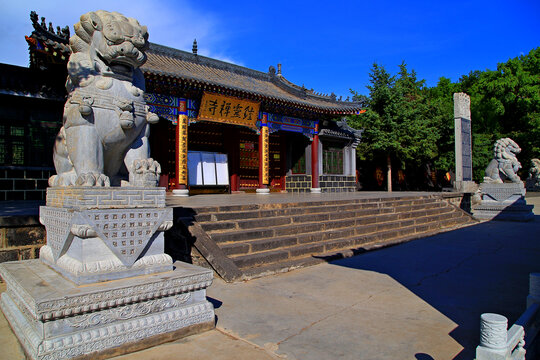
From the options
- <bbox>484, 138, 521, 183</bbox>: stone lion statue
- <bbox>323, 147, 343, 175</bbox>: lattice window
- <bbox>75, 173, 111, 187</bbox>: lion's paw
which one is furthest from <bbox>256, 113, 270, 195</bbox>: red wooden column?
<bbox>75, 173, 111, 187</bbox>: lion's paw

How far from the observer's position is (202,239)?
4.41 metres

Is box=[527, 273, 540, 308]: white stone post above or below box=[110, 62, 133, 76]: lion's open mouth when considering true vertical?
below

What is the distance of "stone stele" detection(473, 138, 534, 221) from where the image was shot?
1075 cm

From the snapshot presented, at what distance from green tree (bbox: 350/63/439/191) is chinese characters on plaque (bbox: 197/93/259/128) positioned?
8.02 m

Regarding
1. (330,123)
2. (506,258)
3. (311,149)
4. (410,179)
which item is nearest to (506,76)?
(410,179)

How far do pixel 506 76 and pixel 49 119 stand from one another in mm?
27183

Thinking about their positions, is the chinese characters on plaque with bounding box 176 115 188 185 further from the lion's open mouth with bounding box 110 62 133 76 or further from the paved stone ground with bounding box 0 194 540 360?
the lion's open mouth with bounding box 110 62 133 76

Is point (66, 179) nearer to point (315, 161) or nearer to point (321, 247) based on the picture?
point (321, 247)

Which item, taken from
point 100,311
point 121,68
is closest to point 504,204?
point 121,68

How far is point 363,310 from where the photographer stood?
302cm

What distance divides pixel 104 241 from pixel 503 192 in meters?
12.2

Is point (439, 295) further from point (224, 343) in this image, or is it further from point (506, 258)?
point (506, 258)

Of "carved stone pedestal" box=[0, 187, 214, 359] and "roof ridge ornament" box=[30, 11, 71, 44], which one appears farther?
"roof ridge ornament" box=[30, 11, 71, 44]

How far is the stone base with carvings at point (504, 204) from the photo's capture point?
421 inches
